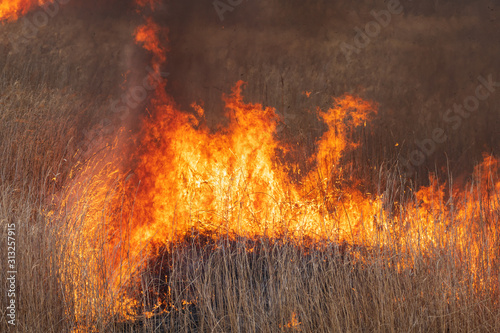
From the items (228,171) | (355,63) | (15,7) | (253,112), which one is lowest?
(228,171)

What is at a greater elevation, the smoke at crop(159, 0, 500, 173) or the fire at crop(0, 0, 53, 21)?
the fire at crop(0, 0, 53, 21)

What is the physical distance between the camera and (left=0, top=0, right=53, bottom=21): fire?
8.50 meters

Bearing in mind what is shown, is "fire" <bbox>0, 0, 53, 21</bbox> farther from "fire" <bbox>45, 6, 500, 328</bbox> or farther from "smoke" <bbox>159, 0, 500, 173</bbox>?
"fire" <bbox>45, 6, 500, 328</bbox>

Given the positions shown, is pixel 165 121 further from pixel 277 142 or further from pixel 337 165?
pixel 337 165

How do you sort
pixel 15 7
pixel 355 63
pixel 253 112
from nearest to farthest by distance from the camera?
pixel 355 63, pixel 253 112, pixel 15 7

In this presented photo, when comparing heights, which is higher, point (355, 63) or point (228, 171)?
point (355, 63)

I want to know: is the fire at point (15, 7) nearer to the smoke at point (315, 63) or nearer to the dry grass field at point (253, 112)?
the dry grass field at point (253, 112)

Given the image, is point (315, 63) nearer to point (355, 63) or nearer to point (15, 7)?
point (355, 63)

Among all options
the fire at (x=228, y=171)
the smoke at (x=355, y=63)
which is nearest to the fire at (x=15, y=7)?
the smoke at (x=355, y=63)

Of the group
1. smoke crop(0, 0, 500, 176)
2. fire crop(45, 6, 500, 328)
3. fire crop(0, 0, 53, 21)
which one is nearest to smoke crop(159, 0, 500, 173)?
smoke crop(0, 0, 500, 176)

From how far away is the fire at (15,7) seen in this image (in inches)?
335

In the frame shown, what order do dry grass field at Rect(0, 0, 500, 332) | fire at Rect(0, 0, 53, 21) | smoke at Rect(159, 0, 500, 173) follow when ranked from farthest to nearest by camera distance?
fire at Rect(0, 0, 53, 21)
smoke at Rect(159, 0, 500, 173)
dry grass field at Rect(0, 0, 500, 332)

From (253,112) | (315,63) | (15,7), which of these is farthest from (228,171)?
(15,7)

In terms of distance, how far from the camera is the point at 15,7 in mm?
8570
